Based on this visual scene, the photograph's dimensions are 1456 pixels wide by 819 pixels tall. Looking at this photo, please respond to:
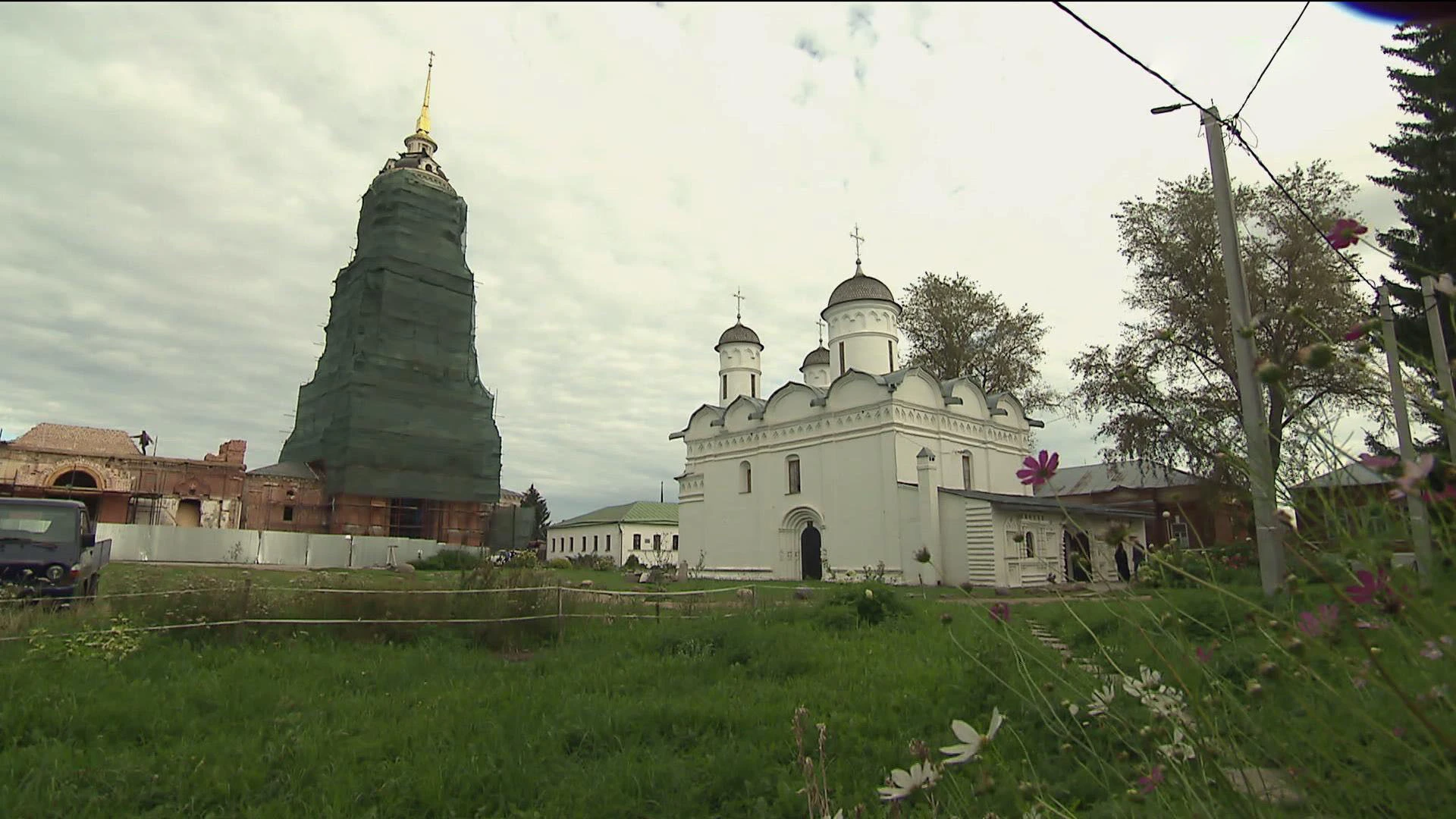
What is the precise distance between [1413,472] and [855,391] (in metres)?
25.6

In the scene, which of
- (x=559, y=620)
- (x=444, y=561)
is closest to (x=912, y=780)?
(x=559, y=620)

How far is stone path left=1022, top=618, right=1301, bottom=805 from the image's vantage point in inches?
74.0

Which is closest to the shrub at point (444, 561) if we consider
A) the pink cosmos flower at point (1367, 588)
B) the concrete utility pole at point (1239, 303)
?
the concrete utility pole at point (1239, 303)

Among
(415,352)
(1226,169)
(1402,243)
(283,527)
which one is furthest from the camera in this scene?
(415,352)

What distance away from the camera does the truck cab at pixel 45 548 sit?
10523 millimetres

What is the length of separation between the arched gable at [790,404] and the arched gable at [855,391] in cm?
81

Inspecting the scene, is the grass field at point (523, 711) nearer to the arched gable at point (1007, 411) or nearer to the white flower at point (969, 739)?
the white flower at point (969, 739)

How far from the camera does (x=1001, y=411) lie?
28.8m

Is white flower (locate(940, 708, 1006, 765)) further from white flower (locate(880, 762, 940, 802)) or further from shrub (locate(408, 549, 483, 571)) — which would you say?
shrub (locate(408, 549, 483, 571))

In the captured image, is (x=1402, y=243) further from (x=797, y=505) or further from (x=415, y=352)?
(x=415, y=352)

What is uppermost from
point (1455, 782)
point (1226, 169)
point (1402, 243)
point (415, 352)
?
point (415, 352)

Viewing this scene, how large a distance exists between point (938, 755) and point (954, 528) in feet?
59.9

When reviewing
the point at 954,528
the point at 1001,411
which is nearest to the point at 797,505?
the point at 954,528

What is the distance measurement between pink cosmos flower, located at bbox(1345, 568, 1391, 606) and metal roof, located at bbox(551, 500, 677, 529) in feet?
157
